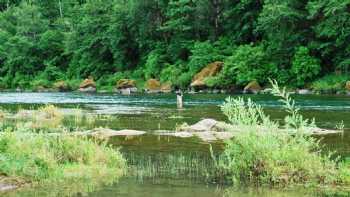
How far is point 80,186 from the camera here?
49.8ft

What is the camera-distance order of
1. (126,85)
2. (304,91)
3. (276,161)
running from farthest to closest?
(126,85) → (304,91) → (276,161)

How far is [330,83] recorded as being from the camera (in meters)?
67.9

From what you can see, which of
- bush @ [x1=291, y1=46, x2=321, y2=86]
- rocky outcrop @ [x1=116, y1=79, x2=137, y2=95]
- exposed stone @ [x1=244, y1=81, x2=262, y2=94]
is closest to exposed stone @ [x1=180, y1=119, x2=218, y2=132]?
bush @ [x1=291, y1=46, x2=321, y2=86]

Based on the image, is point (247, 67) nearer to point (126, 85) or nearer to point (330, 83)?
point (330, 83)

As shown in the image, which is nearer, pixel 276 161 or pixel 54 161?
pixel 276 161

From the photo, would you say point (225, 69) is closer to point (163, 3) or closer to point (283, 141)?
point (163, 3)

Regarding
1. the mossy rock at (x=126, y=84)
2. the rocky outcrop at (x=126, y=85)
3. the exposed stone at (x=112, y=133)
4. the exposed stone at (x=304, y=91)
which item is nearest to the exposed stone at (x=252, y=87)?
the exposed stone at (x=304, y=91)

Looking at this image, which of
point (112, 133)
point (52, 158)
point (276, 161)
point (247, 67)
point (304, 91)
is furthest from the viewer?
point (247, 67)

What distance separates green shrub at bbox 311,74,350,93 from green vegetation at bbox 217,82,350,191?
50903mm

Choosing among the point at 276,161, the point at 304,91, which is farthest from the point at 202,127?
the point at 304,91

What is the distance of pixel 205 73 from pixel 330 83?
18463 mm

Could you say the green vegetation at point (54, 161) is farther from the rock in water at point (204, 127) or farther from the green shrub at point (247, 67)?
the green shrub at point (247, 67)

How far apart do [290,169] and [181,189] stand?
2.94 metres

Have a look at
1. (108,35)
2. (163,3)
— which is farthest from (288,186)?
(108,35)
